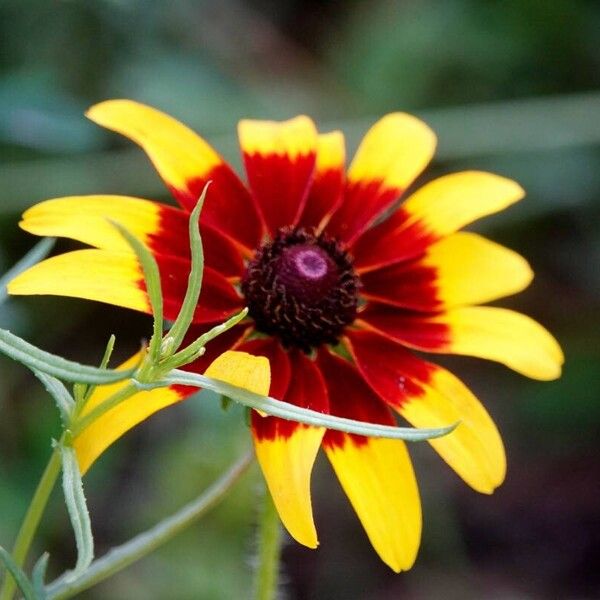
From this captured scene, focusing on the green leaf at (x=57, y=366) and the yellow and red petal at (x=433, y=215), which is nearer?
the green leaf at (x=57, y=366)

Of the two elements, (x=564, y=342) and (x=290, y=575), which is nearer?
(x=290, y=575)

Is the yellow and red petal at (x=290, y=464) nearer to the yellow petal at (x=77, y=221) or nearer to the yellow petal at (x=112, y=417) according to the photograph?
the yellow petal at (x=112, y=417)

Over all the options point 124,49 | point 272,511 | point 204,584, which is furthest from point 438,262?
point 124,49

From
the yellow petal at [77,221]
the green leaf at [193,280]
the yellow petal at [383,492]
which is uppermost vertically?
the yellow petal at [77,221]

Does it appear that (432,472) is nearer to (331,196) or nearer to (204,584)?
(204,584)

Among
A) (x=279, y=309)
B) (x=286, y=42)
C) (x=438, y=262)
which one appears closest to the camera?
(x=279, y=309)

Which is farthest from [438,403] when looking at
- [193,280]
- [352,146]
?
[352,146]

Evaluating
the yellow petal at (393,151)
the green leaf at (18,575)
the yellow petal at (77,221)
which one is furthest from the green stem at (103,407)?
the yellow petal at (393,151)

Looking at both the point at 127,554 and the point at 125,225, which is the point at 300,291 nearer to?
the point at 125,225
